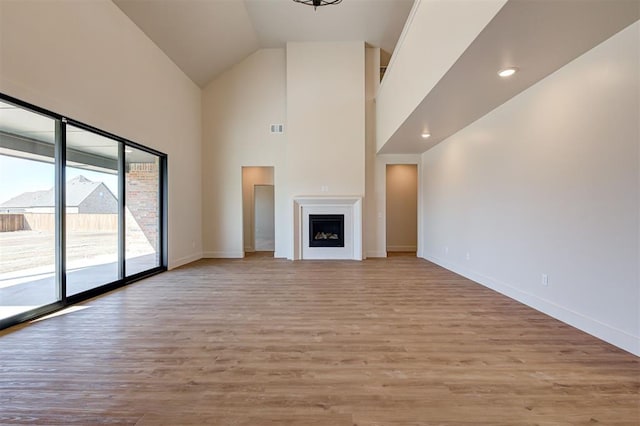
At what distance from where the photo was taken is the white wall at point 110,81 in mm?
2807

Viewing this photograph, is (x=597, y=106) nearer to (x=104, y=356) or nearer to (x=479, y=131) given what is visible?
(x=479, y=131)

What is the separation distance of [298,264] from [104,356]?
416cm

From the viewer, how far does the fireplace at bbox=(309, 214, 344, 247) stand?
6941mm

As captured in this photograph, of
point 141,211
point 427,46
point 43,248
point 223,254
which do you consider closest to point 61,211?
point 43,248

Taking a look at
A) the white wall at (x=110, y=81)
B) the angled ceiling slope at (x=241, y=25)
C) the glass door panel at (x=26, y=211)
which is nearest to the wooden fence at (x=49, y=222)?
the glass door panel at (x=26, y=211)

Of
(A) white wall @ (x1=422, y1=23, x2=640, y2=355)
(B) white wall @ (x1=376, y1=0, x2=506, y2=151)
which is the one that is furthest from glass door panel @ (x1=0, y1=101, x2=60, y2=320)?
(A) white wall @ (x1=422, y1=23, x2=640, y2=355)

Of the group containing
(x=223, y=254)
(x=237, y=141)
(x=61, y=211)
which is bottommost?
(x=223, y=254)

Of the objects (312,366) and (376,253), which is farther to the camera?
(376,253)

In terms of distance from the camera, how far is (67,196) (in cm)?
341

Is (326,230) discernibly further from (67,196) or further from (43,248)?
(43,248)

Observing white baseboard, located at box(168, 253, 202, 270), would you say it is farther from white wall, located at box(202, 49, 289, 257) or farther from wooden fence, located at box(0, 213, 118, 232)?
wooden fence, located at box(0, 213, 118, 232)

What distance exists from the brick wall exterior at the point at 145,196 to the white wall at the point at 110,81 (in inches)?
12.1

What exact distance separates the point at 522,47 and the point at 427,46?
1269 mm

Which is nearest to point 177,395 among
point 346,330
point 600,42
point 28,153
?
point 346,330
